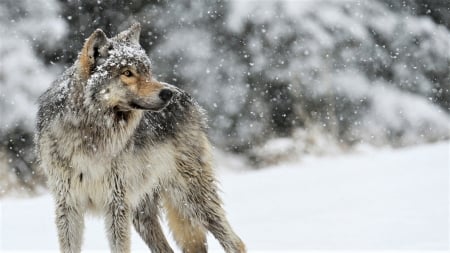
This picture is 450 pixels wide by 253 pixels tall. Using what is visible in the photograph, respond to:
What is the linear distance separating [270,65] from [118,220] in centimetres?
807

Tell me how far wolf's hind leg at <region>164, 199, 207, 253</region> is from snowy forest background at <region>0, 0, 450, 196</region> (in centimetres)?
673

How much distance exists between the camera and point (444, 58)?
12.9 meters

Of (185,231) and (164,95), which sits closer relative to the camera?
(164,95)

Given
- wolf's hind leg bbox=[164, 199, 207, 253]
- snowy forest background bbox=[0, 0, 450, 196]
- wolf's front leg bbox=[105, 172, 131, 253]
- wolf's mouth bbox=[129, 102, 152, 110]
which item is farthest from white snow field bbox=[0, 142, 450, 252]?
wolf's mouth bbox=[129, 102, 152, 110]

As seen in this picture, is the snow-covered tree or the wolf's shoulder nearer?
the wolf's shoulder

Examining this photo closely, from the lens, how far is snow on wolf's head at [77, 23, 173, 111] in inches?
163

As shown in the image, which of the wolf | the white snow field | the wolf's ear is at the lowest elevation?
the wolf

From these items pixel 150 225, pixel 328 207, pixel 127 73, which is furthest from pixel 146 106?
pixel 328 207

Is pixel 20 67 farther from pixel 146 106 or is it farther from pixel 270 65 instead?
pixel 146 106

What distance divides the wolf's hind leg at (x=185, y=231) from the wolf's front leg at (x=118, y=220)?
690mm

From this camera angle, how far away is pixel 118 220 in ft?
14.7

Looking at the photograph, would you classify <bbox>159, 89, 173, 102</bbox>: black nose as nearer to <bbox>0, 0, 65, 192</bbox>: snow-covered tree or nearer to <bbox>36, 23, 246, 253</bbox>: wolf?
<bbox>36, 23, 246, 253</bbox>: wolf

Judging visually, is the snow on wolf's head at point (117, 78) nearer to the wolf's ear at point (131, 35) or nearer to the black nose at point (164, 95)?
the black nose at point (164, 95)

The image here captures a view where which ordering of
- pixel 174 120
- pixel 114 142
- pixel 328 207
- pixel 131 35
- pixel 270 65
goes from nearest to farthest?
pixel 114 142 → pixel 131 35 → pixel 174 120 → pixel 328 207 → pixel 270 65
